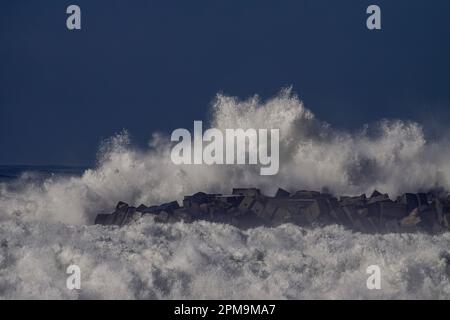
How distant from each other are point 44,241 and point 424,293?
6.55 metres

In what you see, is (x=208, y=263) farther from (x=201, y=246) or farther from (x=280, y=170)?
(x=280, y=170)

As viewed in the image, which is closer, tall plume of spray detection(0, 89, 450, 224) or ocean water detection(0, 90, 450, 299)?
ocean water detection(0, 90, 450, 299)

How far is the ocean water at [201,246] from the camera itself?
17984mm

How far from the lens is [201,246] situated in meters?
19.8

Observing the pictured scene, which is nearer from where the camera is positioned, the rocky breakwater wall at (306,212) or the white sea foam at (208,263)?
the white sea foam at (208,263)

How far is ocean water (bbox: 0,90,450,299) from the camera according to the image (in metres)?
18.0

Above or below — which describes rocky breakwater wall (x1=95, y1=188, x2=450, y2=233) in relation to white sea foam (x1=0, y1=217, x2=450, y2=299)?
above

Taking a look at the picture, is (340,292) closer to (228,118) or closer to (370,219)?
(370,219)

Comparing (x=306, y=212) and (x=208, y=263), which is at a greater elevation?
(x=306, y=212)

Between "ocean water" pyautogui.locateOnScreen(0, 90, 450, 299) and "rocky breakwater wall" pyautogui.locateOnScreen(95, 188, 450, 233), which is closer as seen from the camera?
"ocean water" pyautogui.locateOnScreen(0, 90, 450, 299)

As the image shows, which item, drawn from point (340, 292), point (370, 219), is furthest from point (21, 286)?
point (370, 219)

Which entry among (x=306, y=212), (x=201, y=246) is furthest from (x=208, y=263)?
(x=306, y=212)
